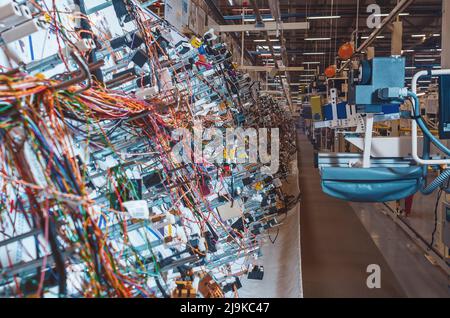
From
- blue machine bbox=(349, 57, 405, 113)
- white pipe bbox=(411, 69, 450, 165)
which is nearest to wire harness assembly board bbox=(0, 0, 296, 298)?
blue machine bbox=(349, 57, 405, 113)

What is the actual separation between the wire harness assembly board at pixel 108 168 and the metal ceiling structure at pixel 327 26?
183 cm

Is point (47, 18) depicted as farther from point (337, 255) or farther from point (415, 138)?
point (337, 255)

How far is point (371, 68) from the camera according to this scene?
7.39ft

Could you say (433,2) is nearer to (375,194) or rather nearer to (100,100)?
(375,194)

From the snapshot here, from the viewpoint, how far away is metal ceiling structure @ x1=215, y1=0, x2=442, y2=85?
25.0ft

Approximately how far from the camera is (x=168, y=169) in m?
2.36

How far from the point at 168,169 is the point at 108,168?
472 millimetres

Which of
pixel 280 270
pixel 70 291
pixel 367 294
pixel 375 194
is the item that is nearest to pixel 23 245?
pixel 70 291

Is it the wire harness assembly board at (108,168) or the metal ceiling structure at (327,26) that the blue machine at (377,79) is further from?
the metal ceiling structure at (327,26)

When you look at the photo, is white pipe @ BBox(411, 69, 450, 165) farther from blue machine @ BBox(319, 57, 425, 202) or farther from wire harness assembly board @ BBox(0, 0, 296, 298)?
wire harness assembly board @ BBox(0, 0, 296, 298)

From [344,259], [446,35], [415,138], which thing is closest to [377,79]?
[415,138]

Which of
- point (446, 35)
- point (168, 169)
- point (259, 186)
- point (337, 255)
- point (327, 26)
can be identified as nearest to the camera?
point (168, 169)

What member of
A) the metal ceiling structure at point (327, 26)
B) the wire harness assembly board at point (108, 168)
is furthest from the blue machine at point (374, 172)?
the metal ceiling structure at point (327, 26)
